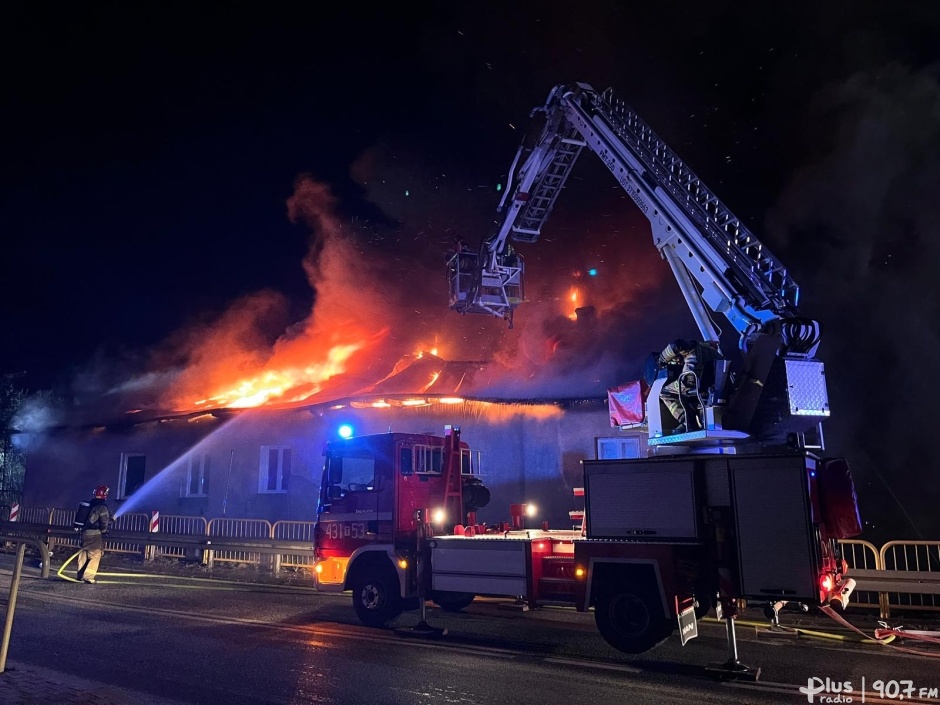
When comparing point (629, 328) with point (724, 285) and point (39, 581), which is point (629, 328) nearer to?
point (724, 285)

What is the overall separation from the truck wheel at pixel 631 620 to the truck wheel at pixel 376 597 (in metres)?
2.84

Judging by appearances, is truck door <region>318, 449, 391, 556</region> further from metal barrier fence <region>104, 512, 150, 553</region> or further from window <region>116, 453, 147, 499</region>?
window <region>116, 453, 147, 499</region>

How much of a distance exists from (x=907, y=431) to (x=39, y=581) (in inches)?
723

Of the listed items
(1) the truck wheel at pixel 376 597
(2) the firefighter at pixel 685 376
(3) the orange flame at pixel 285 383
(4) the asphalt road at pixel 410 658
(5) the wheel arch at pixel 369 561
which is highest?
(3) the orange flame at pixel 285 383

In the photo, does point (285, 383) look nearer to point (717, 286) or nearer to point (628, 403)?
point (628, 403)

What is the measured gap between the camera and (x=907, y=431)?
13578 millimetres

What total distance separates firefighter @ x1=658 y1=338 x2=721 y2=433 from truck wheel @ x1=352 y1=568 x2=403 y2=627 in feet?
14.2

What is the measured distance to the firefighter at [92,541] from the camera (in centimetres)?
1291

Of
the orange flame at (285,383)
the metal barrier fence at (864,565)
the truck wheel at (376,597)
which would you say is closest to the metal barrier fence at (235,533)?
the orange flame at (285,383)

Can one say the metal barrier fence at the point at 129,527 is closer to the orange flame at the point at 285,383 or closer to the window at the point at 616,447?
the orange flame at the point at 285,383

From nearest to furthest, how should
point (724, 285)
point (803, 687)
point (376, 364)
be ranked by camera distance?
point (803, 687) < point (724, 285) < point (376, 364)

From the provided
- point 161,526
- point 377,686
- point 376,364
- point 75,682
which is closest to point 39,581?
point 161,526

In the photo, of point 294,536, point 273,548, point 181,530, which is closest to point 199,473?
point 181,530

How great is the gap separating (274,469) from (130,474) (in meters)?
7.22
